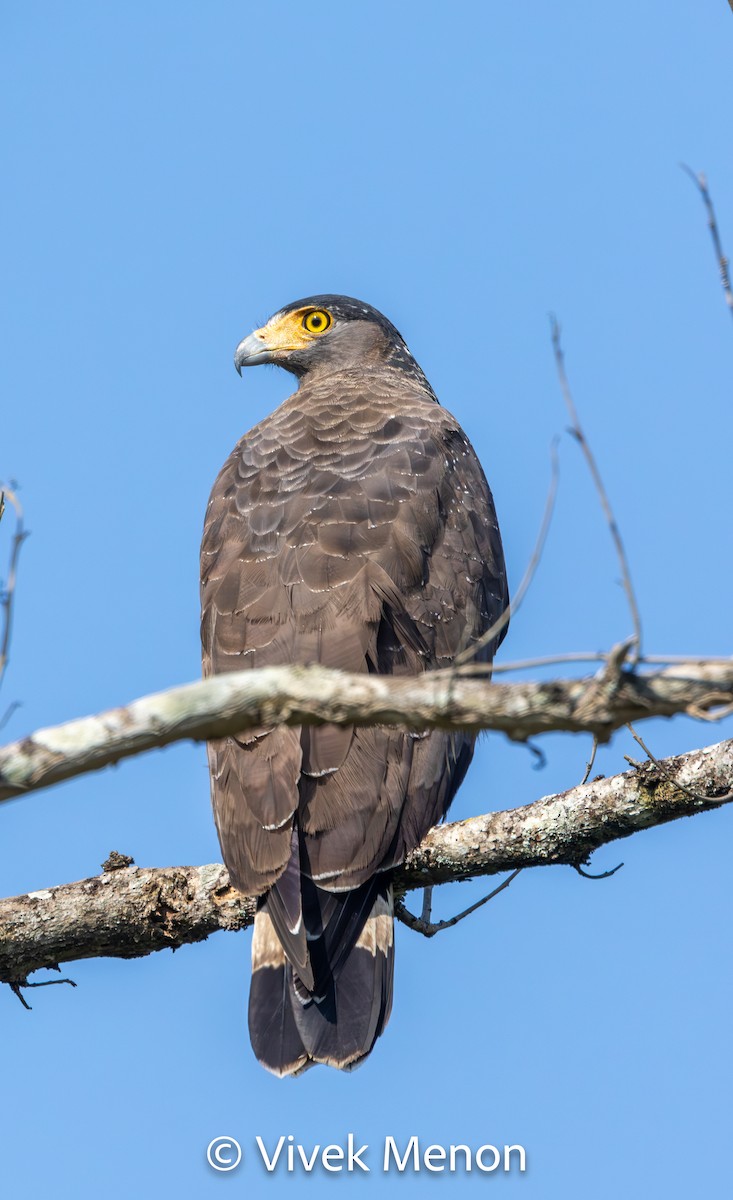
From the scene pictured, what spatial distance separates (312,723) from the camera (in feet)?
9.82

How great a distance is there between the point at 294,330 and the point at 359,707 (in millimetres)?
5946

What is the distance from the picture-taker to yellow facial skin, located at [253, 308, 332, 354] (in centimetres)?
848

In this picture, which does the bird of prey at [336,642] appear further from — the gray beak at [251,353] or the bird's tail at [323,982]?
the gray beak at [251,353]

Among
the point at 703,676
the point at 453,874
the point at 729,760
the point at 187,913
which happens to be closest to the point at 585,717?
the point at 703,676

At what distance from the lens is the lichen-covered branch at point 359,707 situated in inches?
112

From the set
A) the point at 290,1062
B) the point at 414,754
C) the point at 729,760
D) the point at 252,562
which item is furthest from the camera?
the point at 252,562

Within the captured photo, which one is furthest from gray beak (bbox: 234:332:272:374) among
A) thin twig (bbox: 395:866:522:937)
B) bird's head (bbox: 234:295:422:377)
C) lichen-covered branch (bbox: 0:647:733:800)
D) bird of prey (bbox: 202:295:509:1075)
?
lichen-covered branch (bbox: 0:647:733:800)

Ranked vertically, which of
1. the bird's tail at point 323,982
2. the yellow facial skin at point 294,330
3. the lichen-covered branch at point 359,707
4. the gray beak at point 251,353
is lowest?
the lichen-covered branch at point 359,707

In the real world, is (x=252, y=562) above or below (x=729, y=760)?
above

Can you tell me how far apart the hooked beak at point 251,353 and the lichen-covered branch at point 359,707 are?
5.83m

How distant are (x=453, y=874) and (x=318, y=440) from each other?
247 centimetres

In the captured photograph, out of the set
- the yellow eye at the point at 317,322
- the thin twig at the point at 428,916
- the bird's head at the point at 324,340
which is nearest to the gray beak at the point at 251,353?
the bird's head at the point at 324,340

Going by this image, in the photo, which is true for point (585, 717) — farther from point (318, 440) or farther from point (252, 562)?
point (318, 440)

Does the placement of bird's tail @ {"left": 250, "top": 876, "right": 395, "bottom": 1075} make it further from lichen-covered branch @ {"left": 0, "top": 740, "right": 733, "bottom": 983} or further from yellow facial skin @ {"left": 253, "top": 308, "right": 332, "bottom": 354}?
yellow facial skin @ {"left": 253, "top": 308, "right": 332, "bottom": 354}
